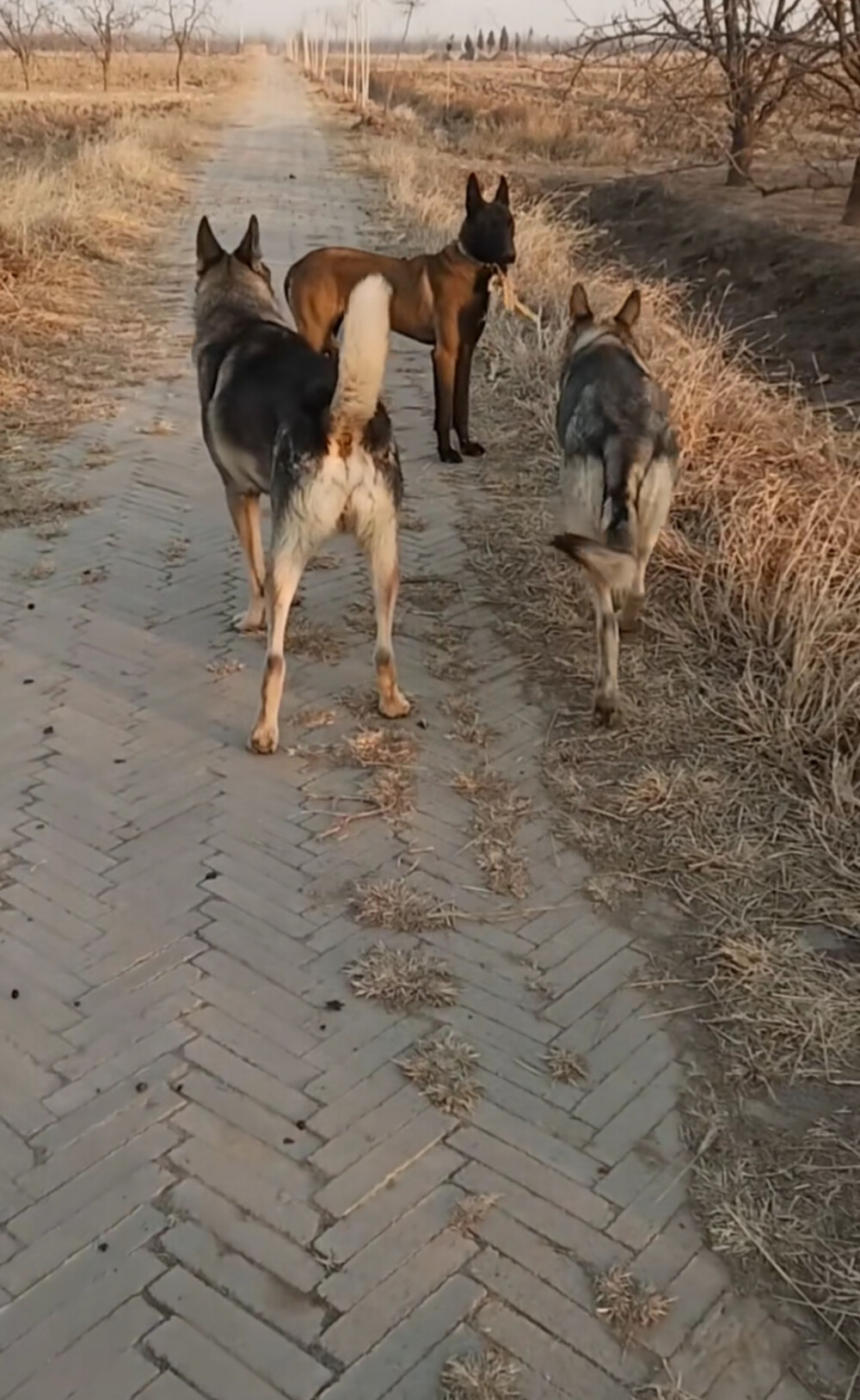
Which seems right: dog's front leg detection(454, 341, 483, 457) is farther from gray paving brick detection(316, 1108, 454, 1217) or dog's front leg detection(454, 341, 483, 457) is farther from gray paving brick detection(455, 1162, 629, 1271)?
gray paving brick detection(455, 1162, 629, 1271)

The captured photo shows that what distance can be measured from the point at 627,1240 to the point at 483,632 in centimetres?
297

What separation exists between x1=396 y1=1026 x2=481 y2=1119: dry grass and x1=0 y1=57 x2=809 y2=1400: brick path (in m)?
0.05

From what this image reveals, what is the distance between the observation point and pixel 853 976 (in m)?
2.93

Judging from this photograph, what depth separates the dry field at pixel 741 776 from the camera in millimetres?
2420

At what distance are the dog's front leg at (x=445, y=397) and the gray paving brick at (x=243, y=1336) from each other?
5.40 metres

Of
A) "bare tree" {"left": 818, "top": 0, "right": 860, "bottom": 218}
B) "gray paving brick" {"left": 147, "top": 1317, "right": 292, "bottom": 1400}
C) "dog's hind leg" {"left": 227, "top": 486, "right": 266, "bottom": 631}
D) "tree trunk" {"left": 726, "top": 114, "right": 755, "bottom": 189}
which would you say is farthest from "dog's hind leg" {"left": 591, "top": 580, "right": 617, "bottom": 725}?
"tree trunk" {"left": 726, "top": 114, "right": 755, "bottom": 189}

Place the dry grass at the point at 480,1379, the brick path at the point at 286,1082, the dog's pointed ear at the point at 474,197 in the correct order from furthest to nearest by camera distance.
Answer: the dog's pointed ear at the point at 474,197 → the brick path at the point at 286,1082 → the dry grass at the point at 480,1379

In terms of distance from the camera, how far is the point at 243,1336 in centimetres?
205

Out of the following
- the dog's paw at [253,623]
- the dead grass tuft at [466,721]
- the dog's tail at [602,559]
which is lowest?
the dead grass tuft at [466,721]

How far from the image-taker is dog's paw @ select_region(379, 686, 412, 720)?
410 centimetres

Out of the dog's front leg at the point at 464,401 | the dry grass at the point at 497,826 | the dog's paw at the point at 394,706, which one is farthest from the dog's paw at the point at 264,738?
the dog's front leg at the point at 464,401

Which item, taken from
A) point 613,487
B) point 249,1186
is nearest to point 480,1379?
point 249,1186

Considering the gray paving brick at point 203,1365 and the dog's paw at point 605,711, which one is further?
the dog's paw at point 605,711

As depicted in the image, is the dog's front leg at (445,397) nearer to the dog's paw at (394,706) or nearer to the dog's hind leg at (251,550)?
the dog's hind leg at (251,550)
